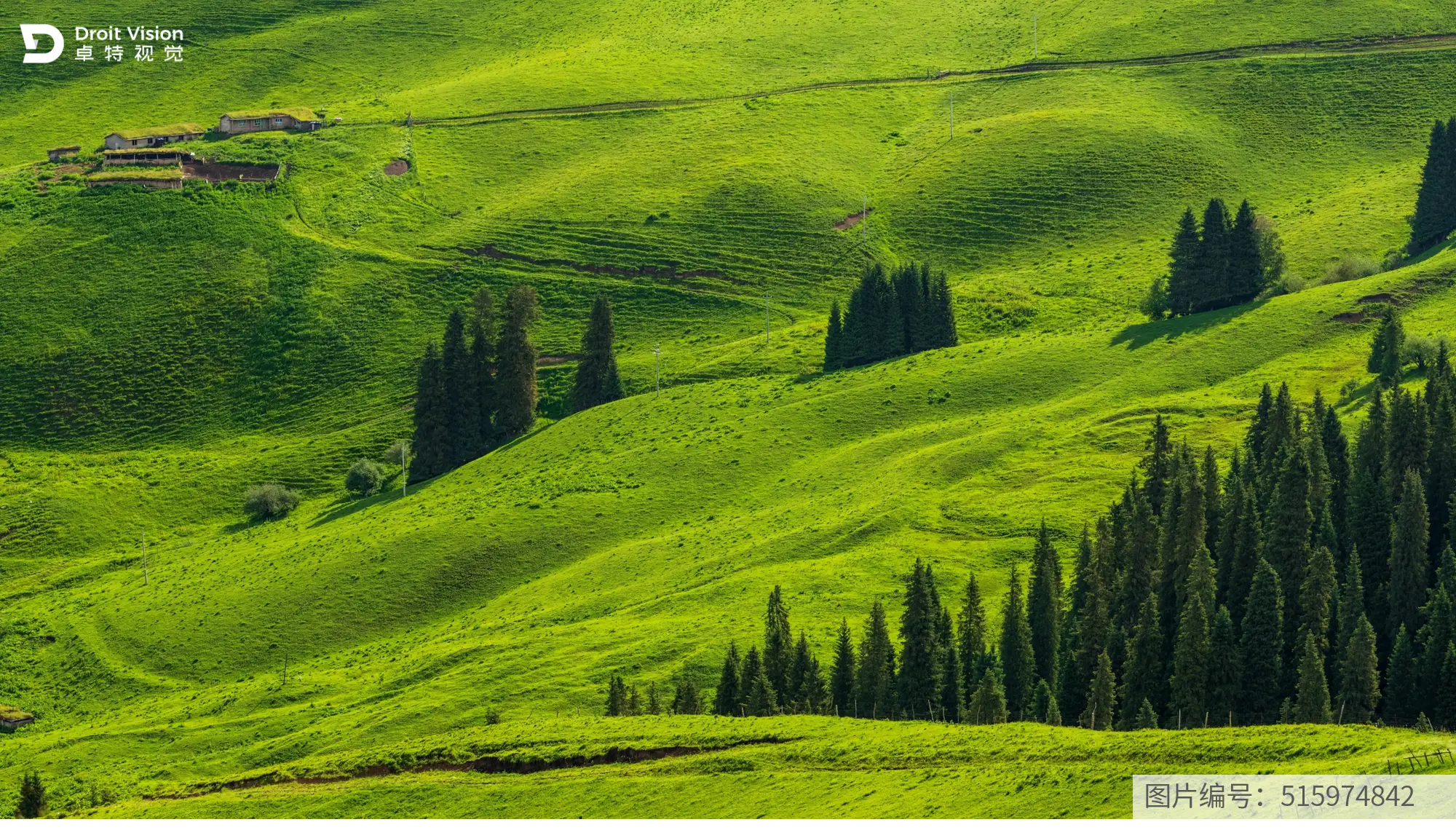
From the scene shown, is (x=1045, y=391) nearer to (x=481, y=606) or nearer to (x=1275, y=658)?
(x=481, y=606)

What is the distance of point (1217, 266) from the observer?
623 ft

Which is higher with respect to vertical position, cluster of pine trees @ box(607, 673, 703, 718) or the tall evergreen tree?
the tall evergreen tree

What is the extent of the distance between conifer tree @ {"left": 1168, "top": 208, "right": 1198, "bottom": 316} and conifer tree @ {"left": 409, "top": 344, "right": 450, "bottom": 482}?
7737cm

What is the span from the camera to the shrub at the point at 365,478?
7362 inches

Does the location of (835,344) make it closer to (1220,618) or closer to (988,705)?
(988,705)

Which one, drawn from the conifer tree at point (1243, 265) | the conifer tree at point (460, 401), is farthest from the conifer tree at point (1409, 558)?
the conifer tree at point (460, 401)

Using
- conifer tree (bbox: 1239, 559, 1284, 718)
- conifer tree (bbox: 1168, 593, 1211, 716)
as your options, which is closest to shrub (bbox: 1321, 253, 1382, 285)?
conifer tree (bbox: 1239, 559, 1284, 718)

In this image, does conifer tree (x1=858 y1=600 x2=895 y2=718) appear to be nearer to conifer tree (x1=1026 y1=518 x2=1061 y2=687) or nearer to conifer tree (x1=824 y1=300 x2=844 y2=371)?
conifer tree (x1=1026 y1=518 x2=1061 y2=687)

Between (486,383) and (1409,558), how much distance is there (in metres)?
109

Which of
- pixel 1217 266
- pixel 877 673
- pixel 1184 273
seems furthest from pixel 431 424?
pixel 877 673

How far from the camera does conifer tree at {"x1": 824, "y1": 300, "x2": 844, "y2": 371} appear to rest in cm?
19475

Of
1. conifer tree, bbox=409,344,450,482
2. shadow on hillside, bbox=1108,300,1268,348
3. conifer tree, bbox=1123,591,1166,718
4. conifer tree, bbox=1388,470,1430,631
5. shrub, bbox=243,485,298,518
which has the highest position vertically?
shadow on hillside, bbox=1108,300,1268,348

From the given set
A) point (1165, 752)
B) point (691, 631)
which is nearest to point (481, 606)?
point (691, 631)

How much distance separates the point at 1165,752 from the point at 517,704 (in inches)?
2159
